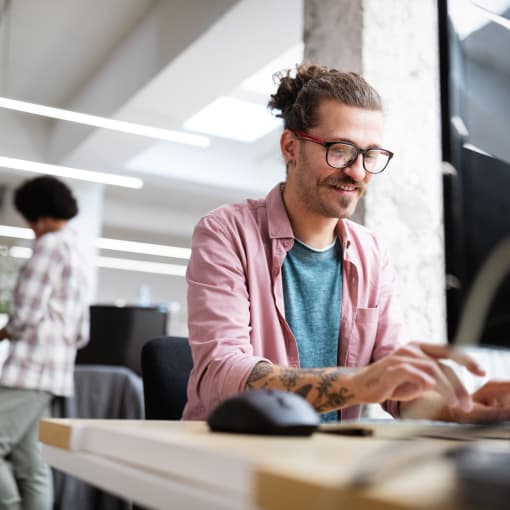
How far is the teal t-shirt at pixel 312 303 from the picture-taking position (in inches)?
54.9

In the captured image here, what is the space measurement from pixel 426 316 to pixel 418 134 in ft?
2.08

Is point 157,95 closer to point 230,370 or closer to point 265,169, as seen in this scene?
point 265,169

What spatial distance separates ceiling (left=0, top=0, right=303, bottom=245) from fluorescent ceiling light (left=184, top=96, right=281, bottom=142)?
15 centimetres

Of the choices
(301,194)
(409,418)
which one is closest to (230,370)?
(409,418)

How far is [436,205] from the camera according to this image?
2404 millimetres

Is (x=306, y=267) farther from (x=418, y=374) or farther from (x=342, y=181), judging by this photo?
(x=418, y=374)

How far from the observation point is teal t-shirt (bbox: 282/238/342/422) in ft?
4.58

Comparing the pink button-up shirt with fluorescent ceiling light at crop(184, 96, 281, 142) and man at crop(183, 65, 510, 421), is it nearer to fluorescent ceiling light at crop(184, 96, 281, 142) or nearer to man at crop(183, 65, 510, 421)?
man at crop(183, 65, 510, 421)

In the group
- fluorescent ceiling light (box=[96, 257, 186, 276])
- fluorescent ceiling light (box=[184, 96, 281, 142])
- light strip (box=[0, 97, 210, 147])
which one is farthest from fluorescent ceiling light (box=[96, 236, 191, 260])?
light strip (box=[0, 97, 210, 147])

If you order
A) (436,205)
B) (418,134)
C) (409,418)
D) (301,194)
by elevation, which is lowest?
(409,418)

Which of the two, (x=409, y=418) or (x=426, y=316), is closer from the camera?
(x=409, y=418)

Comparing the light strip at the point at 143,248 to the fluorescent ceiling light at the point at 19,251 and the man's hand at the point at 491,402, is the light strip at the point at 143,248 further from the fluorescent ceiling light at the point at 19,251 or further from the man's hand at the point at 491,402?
the man's hand at the point at 491,402

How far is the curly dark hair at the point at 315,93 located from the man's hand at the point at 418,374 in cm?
74

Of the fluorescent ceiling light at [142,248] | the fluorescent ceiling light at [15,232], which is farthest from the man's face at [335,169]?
the fluorescent ceiling light at [142,248]
